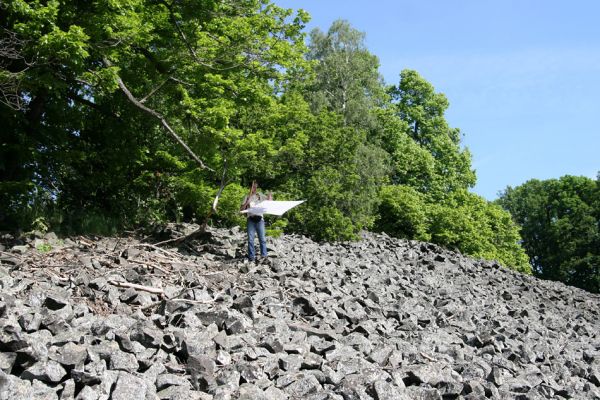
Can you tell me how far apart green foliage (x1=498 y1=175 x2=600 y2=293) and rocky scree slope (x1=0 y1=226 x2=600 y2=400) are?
3967 centimetres

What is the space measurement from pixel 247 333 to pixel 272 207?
465 cm

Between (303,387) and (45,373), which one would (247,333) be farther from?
(45,373)

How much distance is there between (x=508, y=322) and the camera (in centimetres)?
1232

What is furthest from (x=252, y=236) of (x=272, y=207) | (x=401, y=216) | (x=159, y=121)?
(x=401, y=216)

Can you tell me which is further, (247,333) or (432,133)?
(432,133)

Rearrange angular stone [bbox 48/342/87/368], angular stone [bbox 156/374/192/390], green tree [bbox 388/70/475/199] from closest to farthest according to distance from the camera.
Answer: angular stone [bbox 48/342/87/368] < angular stone [bbox 156/374/192/390] < green tree [bbox 388/70/475/199]

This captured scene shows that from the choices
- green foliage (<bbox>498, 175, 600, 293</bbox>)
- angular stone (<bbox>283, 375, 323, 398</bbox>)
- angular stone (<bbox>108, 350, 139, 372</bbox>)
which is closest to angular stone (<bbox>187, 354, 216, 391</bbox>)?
angular stone (<bbox>108, 350, 139, 372</bbox>)

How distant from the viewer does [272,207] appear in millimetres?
11305

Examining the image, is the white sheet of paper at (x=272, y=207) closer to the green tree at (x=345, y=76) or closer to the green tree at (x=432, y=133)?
the green tree at (x=345, y=76)

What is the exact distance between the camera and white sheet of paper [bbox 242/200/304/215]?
11148 millimetres

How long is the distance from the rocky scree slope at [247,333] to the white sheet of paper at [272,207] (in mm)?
1107

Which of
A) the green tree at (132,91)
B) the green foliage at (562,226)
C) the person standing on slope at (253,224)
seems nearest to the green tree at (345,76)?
the green tree at (132,91)

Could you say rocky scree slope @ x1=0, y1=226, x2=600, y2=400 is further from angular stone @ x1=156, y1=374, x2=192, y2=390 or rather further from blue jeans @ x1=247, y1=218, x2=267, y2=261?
blue jeans @ x1=247, y1=218, x2=267, y2=261

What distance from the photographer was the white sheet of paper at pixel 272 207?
11.1 m
